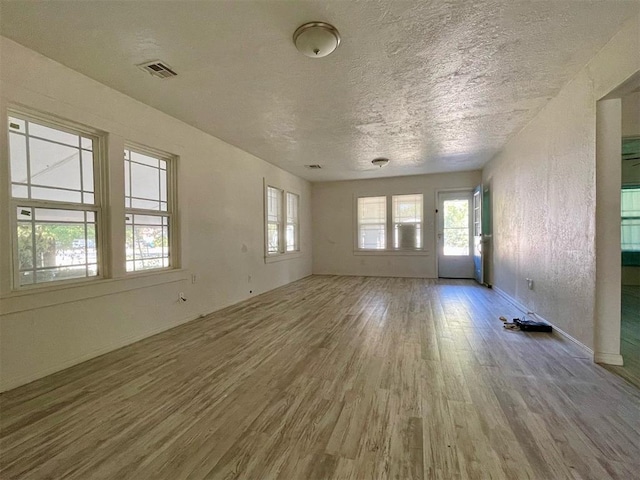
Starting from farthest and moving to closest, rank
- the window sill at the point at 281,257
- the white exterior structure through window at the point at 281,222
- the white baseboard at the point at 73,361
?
the white exterior structure through window at the point at 281,222, the window sill at the point at 281,257, the white baseboard at the point at 73,361

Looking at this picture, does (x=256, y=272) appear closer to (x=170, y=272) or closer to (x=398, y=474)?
(x=170, y=272)

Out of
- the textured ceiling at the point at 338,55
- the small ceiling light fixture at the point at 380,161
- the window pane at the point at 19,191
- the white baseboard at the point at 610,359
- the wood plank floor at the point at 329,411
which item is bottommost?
the wood plank floor at the point at 329,411

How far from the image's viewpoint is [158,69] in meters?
2.56

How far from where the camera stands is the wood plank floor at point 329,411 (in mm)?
1412

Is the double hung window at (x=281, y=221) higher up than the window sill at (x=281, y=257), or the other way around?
the double hung window at (x=281, y=221)

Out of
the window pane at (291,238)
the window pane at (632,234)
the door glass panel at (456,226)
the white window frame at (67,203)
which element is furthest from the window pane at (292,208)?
the window pane at (632,234)

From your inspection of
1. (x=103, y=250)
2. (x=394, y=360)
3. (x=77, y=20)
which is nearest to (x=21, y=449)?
(x=103, y=250)

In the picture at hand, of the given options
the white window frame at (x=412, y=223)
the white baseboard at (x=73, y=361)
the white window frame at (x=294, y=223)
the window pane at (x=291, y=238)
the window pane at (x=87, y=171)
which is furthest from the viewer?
the white window frame at (x=412, y=223)

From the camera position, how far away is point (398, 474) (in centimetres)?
135

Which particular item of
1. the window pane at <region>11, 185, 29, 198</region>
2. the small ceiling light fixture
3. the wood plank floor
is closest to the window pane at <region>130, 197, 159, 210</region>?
the window pane at <region>11, 185, 29, 198</region>

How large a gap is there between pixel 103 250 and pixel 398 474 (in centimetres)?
316

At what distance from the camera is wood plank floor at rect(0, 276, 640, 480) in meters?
1.41

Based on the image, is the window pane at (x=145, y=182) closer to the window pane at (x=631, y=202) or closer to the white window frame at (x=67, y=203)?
the white window frame at (x=67, y=203)

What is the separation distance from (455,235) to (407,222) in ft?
3.93
